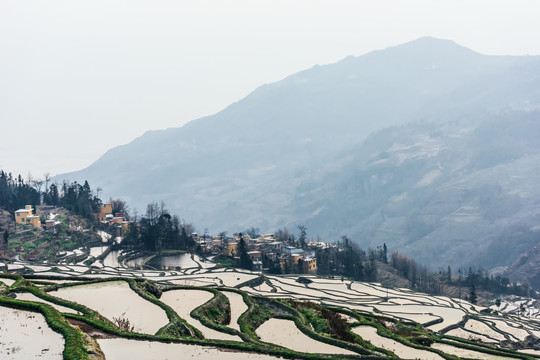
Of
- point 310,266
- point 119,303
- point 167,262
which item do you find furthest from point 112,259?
point 119,303

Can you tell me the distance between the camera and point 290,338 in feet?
69.4

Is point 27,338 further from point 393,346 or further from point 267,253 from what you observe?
point 267,253

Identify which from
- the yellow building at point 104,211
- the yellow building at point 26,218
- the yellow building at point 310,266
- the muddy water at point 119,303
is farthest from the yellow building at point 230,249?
the muddy water at point 119,303

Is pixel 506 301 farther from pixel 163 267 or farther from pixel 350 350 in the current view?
pixel 350 350

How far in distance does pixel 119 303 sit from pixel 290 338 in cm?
775

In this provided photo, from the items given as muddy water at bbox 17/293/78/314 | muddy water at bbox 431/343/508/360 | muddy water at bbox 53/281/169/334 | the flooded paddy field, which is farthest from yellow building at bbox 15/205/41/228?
muddy water at bbox 431/343/508/360

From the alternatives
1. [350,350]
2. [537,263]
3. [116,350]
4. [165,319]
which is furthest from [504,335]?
[537,263]

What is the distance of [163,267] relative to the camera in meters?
65.9

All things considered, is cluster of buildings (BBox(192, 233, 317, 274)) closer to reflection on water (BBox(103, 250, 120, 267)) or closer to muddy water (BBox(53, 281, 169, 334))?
reflection on water (BBox(103, 250, 120, 267))

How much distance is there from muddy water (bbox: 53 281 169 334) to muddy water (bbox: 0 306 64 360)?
12.9 ft

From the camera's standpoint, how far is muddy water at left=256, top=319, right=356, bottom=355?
19.2 metres

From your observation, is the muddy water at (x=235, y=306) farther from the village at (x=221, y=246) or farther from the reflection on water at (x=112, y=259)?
the village at (x=221, y=246)

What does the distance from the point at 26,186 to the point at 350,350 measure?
275 ft

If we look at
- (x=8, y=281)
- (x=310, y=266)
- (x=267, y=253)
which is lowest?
(x=310, y=266)
